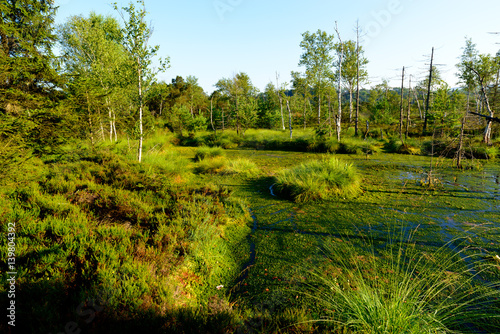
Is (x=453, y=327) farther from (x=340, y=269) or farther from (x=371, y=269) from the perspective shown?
(x=340, y=269)

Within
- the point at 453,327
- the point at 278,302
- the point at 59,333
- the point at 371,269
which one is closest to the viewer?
the point at 59,333

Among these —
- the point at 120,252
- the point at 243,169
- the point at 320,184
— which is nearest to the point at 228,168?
the point at 243,169

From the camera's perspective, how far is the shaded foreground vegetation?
2.38 metres

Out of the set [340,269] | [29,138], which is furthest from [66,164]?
[340,269]

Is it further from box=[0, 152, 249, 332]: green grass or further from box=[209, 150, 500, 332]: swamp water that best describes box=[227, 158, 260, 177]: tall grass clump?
box=[0, 152, 249, 332]: green grass

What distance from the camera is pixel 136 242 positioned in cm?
382

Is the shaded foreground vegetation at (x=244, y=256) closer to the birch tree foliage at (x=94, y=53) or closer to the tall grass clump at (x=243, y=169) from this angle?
the tall grass clump at (x=243, y=169)

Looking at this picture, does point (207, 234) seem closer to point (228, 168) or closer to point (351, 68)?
point (228, 168)

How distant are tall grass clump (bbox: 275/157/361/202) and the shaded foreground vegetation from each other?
3.4 inches

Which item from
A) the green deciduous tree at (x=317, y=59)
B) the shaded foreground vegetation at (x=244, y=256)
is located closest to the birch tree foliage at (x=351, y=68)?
the green deciduous tree at (x=317, y=59)

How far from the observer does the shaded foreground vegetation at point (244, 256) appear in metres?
2.38

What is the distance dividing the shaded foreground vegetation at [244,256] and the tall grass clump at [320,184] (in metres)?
0.09

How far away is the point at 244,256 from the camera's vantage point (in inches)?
171

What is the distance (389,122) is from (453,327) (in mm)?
36314
